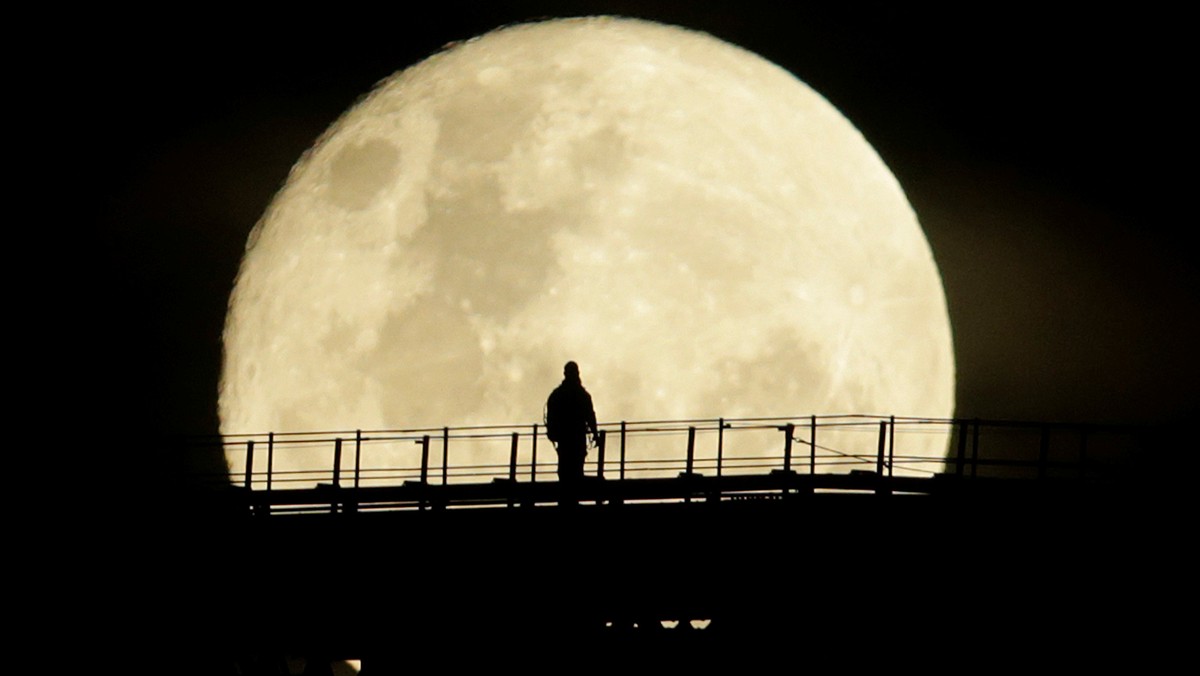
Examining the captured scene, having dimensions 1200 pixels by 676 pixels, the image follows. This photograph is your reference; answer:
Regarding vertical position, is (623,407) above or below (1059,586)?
above

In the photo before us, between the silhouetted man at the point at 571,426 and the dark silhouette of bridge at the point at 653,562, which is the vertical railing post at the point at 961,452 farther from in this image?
the silhouetted man at the point at 571,426

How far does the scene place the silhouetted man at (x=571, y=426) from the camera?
19812 millimetres

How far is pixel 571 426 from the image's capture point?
19812 millimetres

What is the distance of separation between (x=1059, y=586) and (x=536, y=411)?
1407 cm

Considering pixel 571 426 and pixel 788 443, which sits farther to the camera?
Answer: pixel 788 443

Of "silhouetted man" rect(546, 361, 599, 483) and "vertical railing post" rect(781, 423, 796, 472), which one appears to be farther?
"silhouetted man" rect(546, 361, 599, 483)

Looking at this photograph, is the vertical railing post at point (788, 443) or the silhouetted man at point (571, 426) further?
the silhouetted man at point (571, 426)

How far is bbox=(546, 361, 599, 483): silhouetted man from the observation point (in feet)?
65.0

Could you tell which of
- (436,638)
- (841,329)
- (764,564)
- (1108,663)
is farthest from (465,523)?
(841,329)

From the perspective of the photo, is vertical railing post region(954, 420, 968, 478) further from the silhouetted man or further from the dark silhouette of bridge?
the silhouetted man

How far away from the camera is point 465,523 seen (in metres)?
17.8

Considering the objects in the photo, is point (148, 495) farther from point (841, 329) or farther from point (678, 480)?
point (841, 329)

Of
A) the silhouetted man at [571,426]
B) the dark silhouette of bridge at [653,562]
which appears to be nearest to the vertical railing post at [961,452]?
the dark silhouette of bridge at [653,562]

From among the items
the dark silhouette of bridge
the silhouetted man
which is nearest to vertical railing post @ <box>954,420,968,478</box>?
the dark silhouette of bridge
